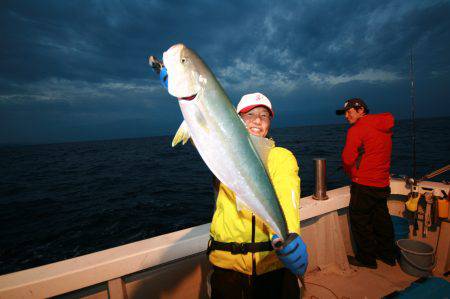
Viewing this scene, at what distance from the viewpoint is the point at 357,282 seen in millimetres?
4387

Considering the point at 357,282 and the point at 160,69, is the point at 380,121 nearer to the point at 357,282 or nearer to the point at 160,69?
the point at 357,282

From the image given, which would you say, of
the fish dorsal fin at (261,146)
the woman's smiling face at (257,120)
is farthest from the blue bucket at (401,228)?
the fish dorsal fin at (261,146)

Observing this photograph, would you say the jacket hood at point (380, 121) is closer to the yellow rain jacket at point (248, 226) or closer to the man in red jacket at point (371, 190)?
the man in red jacket at point (371, 190)

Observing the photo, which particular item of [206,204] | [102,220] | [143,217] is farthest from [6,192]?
[206,204]

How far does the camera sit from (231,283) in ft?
7.40

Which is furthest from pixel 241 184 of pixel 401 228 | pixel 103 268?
pixel 401 228

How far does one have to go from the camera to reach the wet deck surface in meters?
4.11

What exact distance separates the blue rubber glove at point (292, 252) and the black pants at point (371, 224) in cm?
369

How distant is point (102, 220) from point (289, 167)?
1162 cm

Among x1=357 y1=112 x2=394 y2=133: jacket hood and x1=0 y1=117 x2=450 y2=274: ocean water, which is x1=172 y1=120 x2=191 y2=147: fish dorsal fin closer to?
x1=357 y1=112 x2=394 y2=133: jacket hood

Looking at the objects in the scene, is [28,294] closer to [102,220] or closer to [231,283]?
[231,283]

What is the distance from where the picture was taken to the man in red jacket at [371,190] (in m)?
4.79

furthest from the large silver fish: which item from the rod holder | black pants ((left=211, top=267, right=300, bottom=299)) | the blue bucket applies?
the blue bucket

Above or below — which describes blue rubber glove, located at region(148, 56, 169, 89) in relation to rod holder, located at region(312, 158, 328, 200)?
above
